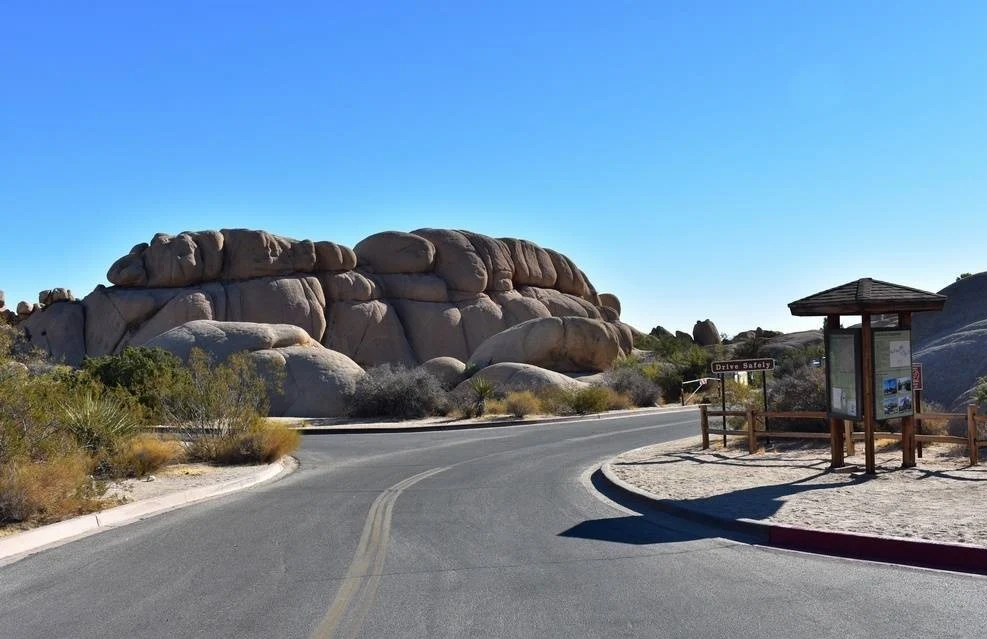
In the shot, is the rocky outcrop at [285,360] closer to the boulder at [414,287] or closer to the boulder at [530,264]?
the boulder at [414,287]

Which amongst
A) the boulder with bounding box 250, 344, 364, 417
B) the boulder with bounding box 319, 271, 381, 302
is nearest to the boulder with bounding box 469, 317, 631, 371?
the boulder with bounding box 250, 344, 364, 417

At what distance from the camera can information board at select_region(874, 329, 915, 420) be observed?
13.3 metres

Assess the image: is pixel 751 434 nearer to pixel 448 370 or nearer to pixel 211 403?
pixel 211 403

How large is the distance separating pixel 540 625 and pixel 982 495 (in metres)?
7.39

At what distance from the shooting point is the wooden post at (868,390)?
13.1m

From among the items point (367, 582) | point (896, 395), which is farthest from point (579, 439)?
point (367, 582)

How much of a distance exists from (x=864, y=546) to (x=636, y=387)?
3148 centimetres

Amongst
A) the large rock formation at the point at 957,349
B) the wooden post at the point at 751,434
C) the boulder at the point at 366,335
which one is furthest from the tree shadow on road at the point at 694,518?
the boulder at the point at 366,335

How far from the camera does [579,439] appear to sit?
23.4 meters

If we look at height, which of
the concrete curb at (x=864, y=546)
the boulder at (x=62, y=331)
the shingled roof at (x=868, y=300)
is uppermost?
the boulder at (x=62, y=331)

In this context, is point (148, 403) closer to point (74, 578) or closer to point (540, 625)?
point (74, 578)

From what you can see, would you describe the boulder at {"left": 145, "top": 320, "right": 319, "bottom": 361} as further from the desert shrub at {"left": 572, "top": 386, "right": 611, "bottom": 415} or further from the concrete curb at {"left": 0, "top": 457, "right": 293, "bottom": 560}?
the concrete curb at {"left": 0, "top": 457, "right": 293, "bottom": 560}

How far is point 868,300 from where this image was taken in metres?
12.8

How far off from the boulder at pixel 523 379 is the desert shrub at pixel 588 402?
280 cm
